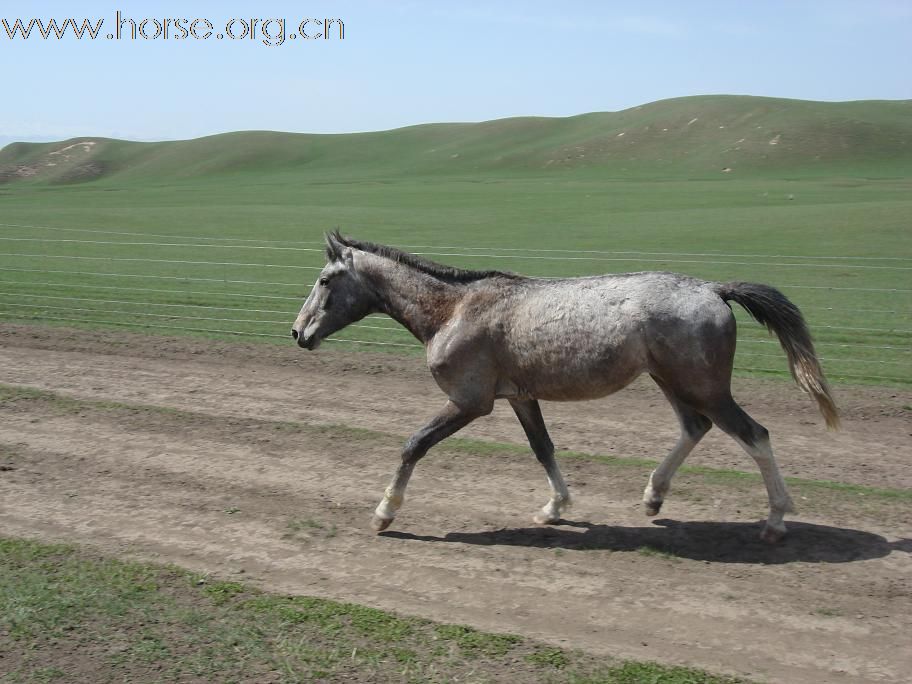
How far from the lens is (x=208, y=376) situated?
41.8ft

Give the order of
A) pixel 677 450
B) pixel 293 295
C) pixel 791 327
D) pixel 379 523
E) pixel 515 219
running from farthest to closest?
pixel 515 219
pixel 293 295
pixel 677 450
pixel 379 523
pixel 791 327

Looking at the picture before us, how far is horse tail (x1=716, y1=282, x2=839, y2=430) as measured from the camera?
7.26 metres

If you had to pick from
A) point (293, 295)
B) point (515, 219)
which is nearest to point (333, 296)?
point (293, 295)

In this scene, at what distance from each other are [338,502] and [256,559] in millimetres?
1282

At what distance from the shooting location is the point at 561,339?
7242 millimetres

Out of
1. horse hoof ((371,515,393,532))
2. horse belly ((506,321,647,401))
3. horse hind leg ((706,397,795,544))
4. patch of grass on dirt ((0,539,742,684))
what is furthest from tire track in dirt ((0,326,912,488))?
patch of grass on dirt ((0,539,742,684))

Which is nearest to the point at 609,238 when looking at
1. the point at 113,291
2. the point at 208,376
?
the point at 113,291

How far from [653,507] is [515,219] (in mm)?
34736

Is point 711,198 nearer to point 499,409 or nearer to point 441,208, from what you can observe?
point 441,208

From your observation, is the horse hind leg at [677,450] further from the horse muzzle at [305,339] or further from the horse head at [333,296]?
the horse muzzle at [305,339]

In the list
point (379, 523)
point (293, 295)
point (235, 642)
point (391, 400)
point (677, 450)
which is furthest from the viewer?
point (293, 295)

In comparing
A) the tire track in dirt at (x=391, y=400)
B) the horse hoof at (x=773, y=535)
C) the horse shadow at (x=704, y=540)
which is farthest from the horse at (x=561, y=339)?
the tire track in dirt at (x=391, y=400)

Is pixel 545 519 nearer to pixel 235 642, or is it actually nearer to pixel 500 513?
pixel 500 513

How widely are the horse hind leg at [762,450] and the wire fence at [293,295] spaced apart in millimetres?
6097
